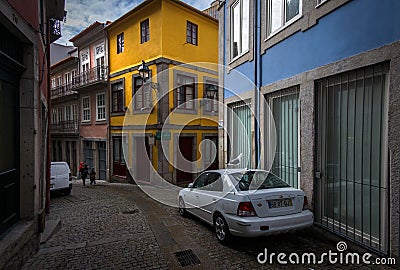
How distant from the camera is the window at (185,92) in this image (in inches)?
624

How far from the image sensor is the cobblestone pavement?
453 cm

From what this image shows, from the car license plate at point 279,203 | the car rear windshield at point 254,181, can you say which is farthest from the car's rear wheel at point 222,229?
the car license plate at point 279,203

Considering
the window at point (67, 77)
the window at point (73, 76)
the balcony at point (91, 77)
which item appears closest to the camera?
the balcony at point (91, 77)

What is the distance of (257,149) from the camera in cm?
842

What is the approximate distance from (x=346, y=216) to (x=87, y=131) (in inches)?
751

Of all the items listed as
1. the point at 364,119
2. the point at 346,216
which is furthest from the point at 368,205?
the point at 364,119

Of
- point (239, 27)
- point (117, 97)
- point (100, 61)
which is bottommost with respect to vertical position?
point (117, 97)

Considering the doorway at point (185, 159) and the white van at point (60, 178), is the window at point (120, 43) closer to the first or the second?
the doorway at point (185, 159)

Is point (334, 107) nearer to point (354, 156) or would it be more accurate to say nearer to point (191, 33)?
point (354, 156)

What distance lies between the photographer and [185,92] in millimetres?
16156

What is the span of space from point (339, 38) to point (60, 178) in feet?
40.2

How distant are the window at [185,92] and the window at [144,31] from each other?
2994 millimetres

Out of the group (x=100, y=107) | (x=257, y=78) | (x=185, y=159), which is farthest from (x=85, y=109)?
(x=257, y=78)

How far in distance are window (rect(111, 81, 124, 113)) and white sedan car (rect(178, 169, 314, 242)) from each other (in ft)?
42.6
